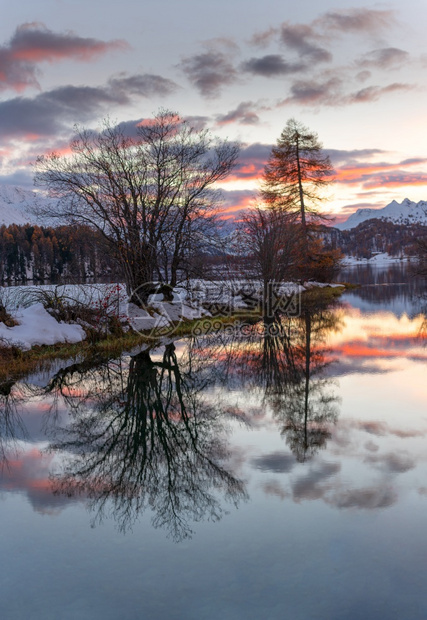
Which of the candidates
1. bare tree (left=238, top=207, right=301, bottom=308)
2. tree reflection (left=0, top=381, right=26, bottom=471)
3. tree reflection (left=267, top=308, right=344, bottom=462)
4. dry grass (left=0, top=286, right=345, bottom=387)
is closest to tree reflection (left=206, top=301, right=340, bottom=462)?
tree reflection (left=267, top=308, right=344, bottom=462)

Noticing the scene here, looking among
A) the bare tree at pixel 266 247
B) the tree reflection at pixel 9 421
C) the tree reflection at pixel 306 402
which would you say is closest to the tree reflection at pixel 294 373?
the tree reflection at pixel 306 402

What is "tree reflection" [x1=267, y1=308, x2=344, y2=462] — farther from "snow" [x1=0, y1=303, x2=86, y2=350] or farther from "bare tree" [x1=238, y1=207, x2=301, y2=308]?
"bare tree" [x1=238, y1=207, x2=301, y2=308]

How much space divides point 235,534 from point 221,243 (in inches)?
698

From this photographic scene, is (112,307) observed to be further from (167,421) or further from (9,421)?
(167,421)

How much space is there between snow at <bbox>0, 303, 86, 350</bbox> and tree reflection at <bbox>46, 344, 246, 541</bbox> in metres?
3.04

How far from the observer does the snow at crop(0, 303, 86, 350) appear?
13086mm

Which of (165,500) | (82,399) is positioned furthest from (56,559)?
(82,399)

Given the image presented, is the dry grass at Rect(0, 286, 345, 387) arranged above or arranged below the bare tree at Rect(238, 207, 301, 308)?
below

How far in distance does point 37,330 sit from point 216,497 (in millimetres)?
10212

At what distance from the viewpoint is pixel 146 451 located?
6586mm

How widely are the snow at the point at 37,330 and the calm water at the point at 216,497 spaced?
2832 mm

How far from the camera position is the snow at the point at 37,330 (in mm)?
13086

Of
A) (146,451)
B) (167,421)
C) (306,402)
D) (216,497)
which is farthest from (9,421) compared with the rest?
(306,402)

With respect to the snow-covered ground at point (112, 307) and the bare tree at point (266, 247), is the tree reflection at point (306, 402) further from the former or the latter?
the bare tree at point (266, 247)
